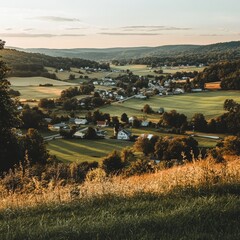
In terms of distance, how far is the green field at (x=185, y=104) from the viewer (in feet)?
256

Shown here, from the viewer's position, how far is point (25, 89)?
359 ft

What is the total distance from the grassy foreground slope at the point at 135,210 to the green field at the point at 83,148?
34887 millimetres

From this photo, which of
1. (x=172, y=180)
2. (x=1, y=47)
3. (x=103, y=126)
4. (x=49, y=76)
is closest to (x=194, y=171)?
(x=172, y=180)

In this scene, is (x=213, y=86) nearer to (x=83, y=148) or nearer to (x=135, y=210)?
(x=83, y=148)

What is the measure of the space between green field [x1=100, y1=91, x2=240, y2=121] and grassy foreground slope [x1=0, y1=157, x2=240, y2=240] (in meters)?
65.2

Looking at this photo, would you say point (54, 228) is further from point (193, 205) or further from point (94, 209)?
point (193, 205)

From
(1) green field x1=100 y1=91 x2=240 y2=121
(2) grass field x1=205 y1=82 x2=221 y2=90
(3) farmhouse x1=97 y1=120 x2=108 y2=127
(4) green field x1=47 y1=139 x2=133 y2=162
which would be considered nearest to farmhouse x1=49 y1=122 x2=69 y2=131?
(3) farmhouse x1=97 y1=120 x2=108 y2=127

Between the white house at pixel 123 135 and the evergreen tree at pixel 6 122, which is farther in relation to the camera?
the white house at pixel 123 135

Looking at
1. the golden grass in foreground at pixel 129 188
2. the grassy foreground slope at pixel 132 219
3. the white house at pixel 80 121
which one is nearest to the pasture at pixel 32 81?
the white house at pixel 80 121

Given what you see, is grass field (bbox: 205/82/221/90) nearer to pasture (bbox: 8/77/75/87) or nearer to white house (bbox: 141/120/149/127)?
white house (bbox: 141/120/149/127)

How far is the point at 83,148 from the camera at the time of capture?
167ft

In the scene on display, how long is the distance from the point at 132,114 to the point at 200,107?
1555 centimetres

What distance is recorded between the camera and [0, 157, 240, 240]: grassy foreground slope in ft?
16.9

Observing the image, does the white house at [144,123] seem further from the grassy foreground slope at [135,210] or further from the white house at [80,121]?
the grassy foreground slope at [135,210]
